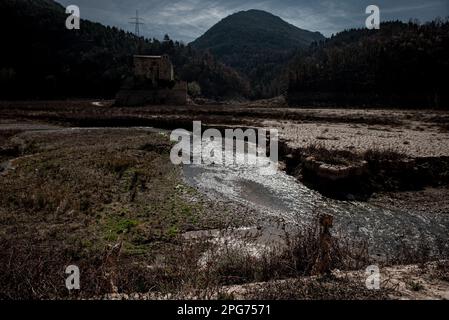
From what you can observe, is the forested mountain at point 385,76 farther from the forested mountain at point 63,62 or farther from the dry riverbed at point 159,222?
the dry riverbed at point 159,222

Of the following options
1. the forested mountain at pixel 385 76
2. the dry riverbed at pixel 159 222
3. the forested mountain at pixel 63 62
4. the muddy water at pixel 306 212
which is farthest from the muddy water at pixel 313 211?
the forested mountain at pixel 63 62

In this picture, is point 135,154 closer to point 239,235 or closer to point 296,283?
point 239,235

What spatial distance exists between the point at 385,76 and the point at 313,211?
287 ft

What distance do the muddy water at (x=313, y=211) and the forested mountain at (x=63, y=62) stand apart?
8905 centimetres

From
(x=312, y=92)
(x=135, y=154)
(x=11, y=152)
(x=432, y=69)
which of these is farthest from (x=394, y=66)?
(x=11, y=152)

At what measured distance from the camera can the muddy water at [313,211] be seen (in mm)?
11312

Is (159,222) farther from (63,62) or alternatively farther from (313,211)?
(63,62)

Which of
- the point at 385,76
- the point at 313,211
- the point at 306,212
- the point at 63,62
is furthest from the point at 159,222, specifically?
the point at 63,62

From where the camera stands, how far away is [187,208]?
12961 mm

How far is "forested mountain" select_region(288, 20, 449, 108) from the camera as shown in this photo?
75125 mm

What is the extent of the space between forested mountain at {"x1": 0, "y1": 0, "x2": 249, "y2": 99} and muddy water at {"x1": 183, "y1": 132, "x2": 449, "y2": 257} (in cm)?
8905

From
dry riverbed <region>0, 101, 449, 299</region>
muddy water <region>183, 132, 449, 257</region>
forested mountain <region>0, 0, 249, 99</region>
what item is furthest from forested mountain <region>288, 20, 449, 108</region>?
muddy water <region>183, 132, 449, 257</region>

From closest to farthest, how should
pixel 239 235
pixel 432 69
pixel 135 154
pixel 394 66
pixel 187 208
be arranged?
pixel 239 235 → pixel 187 208 → pixel 135 154 → pixel 432 69 → pixel 394 66
